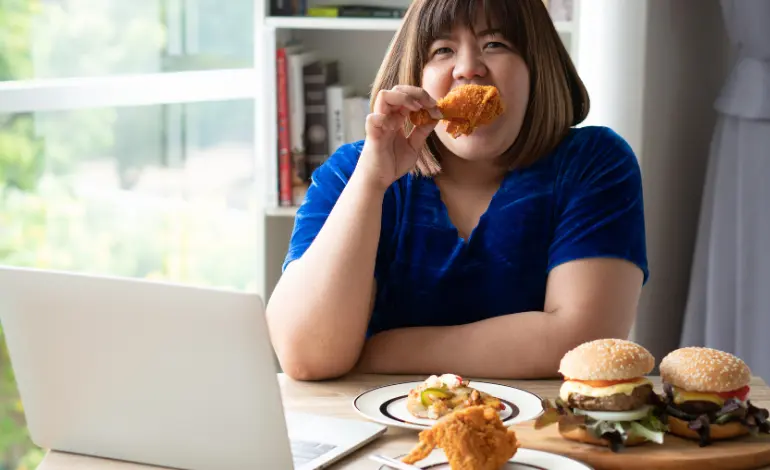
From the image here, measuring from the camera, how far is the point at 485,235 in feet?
5.83

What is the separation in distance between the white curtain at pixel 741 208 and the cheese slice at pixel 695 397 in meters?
1.73

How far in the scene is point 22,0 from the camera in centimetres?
240

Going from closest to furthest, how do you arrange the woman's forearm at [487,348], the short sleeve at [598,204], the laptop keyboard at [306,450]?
the laptop keyboard at [306,450], the woman's forearm at [487,348], the short sleeve at [598,204]

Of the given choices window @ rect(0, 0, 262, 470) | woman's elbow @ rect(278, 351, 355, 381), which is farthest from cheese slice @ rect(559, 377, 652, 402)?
window @ rect(0, 0, 262, 470)

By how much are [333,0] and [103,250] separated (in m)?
1.07

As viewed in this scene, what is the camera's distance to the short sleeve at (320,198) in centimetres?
176

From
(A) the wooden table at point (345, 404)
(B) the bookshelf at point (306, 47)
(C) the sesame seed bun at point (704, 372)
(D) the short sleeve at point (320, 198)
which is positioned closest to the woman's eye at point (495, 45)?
(D) the short sleeve at point (320, 198)

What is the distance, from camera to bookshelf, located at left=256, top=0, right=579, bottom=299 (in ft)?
9.33

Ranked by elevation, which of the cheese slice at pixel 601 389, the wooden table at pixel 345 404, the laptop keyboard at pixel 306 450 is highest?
the cheese slice at pixel 601 389

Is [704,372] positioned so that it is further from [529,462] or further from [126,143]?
[126,143]

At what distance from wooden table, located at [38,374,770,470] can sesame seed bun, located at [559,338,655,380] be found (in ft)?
0.34

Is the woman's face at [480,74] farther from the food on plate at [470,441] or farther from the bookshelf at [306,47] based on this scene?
the bookshelf at [306,47]

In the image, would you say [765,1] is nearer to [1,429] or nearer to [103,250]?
[103,250]

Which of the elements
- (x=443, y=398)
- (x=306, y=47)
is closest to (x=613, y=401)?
(x=443, y=398)
